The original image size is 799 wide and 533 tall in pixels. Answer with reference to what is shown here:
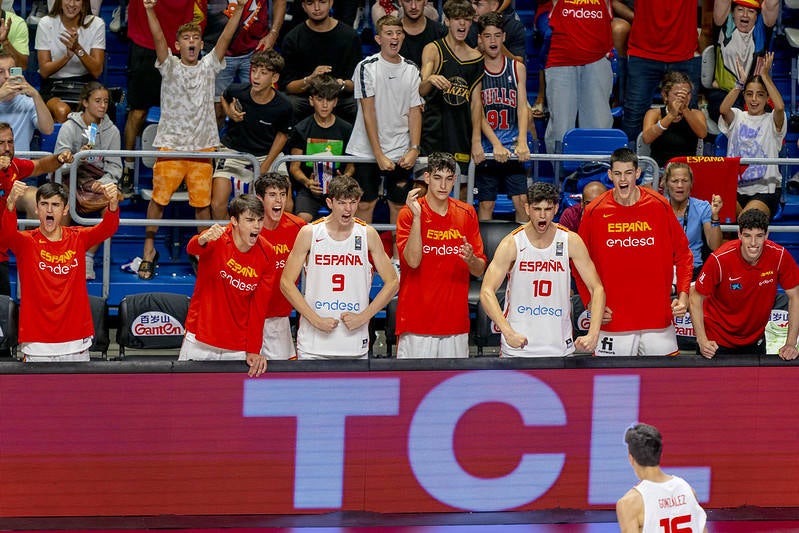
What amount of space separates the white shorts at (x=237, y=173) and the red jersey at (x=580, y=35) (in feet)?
11.3

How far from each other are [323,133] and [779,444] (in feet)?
17.1

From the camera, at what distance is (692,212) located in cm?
1107

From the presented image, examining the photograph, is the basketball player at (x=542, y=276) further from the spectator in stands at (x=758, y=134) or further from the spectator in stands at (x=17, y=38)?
the spectator in stands at (x=17, y=38)

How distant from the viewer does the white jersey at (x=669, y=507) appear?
636cm

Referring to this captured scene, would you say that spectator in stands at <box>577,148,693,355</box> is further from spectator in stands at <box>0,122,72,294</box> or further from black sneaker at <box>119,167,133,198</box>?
black sneaker at <box>119,167,133,198</box>

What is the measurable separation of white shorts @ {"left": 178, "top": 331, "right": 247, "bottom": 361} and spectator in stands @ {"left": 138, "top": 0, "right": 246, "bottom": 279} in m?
3.05

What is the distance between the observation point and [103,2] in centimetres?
1466

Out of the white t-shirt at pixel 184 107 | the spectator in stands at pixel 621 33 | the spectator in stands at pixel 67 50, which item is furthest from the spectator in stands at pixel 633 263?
the spectator in stands at pixel 67 50

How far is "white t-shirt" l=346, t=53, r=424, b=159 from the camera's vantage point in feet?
36.7

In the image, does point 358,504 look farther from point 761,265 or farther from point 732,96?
point 732,96

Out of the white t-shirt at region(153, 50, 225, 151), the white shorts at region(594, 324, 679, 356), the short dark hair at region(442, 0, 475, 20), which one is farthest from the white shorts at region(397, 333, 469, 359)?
the white t-shirt at region(153, 50, 225, 151)

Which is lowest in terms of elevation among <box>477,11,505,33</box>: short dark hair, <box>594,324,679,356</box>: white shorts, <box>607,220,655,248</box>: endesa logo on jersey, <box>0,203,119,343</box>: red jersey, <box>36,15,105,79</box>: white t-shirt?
<box>594,324,679,356</box>: white shorts

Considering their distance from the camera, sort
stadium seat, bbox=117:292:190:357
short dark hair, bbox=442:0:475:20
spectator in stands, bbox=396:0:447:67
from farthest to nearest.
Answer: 1. spectator in stands, bbox=396:0:447:67
2. short dark hair, bbox=442:0:475:20
3. stadium seat, bbox=117:292:190:357

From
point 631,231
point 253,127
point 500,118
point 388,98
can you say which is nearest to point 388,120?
point 388,98
